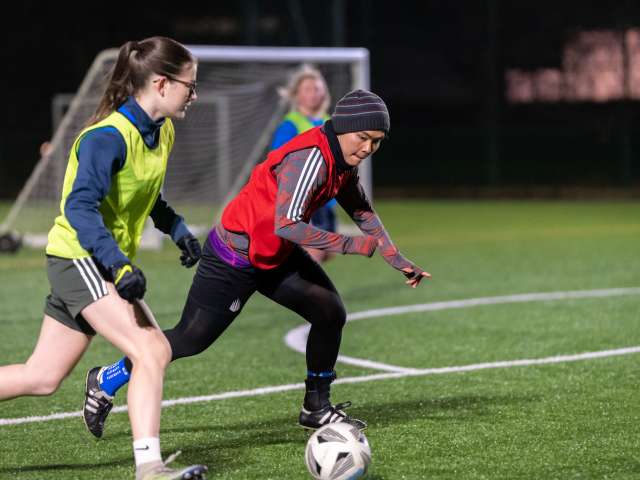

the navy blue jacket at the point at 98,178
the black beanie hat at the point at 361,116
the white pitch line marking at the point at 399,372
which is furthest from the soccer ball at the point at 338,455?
the white pitch line marking at the point at 399,372

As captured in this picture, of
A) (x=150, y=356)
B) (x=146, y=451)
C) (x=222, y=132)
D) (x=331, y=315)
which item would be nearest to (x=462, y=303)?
(x=331, y=315)

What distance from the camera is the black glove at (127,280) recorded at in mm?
4164

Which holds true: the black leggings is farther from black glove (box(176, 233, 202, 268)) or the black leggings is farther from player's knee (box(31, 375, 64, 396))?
player's knee (box(31, 375, 64, 396))

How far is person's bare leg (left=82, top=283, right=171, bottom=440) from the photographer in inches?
170

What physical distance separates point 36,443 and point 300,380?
1.99 m

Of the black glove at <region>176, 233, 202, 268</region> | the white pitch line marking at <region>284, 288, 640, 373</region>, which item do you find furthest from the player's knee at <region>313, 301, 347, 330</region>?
the white pitch line marking at <region>284, 288, 640, 373</region>

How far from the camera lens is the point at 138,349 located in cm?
440

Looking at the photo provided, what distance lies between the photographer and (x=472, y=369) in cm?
742

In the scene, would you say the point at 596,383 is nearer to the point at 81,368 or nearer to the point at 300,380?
the point at 300,380

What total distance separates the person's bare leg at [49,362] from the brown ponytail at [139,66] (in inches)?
33.1

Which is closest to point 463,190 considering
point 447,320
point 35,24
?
point 35,24

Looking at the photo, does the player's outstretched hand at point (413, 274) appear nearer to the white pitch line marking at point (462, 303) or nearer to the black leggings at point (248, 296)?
the black leggings at point (248, 296)

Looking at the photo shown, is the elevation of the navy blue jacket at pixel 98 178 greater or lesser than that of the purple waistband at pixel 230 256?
greater

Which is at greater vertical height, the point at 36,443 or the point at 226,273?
the point at 226,273
